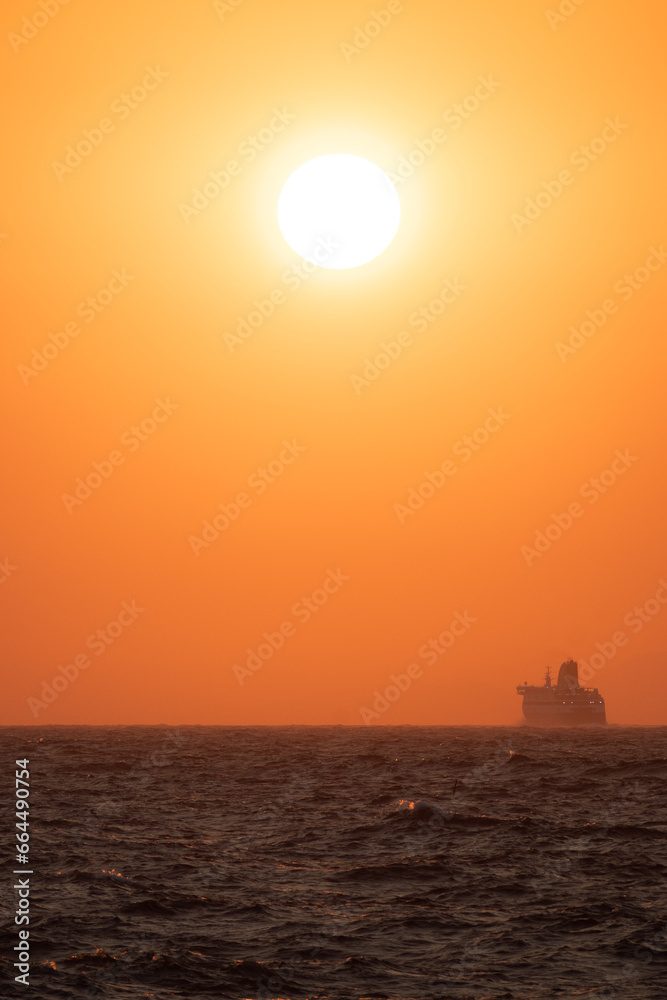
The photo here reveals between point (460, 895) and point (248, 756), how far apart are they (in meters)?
52.8

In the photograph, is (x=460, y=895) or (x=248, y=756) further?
(x=248, y=756)

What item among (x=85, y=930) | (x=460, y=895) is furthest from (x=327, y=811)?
(x=85, y=930)

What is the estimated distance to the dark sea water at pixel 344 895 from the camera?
1420 centimetres

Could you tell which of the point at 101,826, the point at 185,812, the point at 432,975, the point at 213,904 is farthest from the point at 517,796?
the point at 432,975

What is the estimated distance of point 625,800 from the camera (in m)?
36.3

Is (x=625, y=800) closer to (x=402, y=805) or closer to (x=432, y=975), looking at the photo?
(x=402, y=805)

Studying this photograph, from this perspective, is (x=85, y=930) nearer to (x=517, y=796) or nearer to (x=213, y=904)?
(x=213, y=904)

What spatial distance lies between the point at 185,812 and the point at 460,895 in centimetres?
Answer: 1584

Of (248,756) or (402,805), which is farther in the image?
(248,756)

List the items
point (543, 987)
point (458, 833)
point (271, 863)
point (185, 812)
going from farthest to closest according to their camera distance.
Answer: point (185, 812) < point (458, 833) < point (271, 863) < point (543, 987)

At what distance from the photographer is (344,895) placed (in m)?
19.5

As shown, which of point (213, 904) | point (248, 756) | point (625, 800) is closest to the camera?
point (213, 904)

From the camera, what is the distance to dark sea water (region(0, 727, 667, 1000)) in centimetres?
1420

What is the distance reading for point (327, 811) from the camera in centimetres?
3325
